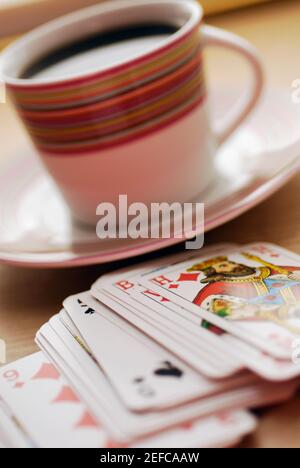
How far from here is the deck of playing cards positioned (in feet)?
1.38

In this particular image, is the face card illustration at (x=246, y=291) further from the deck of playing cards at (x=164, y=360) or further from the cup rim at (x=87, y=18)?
the cup rim at (x=87, y=18)

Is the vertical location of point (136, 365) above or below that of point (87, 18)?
below

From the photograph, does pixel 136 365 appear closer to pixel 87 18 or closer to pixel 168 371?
pixel 168 371

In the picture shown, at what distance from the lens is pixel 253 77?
0.70 metres

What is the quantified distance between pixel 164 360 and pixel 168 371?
2cm

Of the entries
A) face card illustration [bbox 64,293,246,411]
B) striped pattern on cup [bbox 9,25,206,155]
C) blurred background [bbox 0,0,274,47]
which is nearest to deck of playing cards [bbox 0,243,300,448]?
face card illustration [bbox 64,293,246,411]

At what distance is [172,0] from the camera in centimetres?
67

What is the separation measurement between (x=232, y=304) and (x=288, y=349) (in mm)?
81

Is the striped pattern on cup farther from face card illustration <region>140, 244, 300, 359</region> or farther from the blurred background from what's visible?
the blurred background

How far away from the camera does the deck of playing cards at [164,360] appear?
0.42 meters

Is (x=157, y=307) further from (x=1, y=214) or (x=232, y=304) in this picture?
(x=1, y=214)

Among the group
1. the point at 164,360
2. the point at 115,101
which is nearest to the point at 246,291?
the point at 164,360

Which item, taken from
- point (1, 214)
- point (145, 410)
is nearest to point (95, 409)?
point (145, 410)
